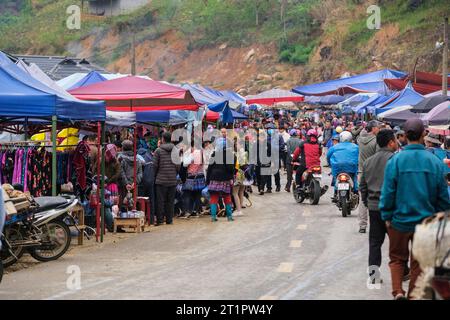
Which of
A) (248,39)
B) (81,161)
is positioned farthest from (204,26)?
(81,161)

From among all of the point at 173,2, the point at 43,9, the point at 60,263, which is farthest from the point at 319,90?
the point at 43,9

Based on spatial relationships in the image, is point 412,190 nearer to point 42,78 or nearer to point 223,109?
point 42,78

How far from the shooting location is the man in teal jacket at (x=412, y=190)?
9875 millimetres

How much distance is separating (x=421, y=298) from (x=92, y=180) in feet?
33.4

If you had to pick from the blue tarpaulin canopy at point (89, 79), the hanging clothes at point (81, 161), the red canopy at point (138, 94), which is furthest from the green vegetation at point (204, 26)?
the hanging clothes at point (81, 161)

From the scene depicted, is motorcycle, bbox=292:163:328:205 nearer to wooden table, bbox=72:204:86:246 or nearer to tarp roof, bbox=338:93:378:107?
wooden table, bbox=72:204:86:246

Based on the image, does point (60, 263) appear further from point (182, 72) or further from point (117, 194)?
point (182, 72)

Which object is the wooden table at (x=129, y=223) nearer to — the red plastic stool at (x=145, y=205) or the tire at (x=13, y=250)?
the red plastic stool at (x=145, y=205)

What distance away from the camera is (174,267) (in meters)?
14.0

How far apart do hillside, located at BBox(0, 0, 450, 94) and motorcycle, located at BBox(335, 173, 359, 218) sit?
41.8 metres

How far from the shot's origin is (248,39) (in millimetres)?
85688

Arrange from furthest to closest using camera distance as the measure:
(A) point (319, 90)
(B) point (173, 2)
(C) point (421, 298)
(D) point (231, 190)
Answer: (B) point (173, 2) < (A) point (319, 90) < (D) point (231, 190) < (C) point (421, 298)

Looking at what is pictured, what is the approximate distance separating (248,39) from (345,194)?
215ft

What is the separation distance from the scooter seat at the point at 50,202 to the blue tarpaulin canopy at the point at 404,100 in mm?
21753
